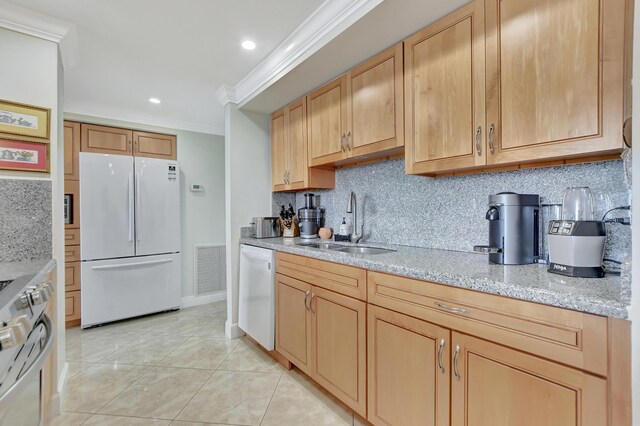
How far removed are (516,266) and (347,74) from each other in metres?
1.64

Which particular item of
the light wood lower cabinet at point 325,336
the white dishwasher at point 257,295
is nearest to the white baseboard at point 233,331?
the white dishwasher at point 257,295

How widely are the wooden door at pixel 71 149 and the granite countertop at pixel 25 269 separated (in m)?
1.83

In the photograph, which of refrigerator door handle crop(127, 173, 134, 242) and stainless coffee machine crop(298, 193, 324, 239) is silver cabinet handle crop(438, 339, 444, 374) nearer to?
stainless coffee machine crop(298, 193, 324, 239)

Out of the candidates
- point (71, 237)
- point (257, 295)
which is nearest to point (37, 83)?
point (71, 237)

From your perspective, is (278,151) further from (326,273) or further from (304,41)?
(326,273)

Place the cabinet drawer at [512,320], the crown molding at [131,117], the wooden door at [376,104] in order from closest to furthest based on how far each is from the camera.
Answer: the cabinet drawer at [512,320]
the wooden door at [376,104]
the crown molding at [131,117]

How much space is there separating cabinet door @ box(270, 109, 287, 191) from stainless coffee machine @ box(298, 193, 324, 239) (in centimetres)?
31

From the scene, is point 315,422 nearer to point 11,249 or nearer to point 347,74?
point 11,249

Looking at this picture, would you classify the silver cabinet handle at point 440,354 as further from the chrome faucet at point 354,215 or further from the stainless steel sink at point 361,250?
the chrome faucet at point 354,215

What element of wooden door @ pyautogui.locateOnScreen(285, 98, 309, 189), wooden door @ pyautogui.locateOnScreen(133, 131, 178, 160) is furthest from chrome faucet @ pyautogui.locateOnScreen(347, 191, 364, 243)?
wooden door @ pyautogui.locateOnScreen(133, 131, 178, 160)

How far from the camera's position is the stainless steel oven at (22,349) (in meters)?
0.75

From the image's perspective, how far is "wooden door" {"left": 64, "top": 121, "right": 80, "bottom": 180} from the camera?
3.09m

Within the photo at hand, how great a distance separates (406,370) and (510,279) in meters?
0.62

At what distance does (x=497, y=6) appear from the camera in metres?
1.35
